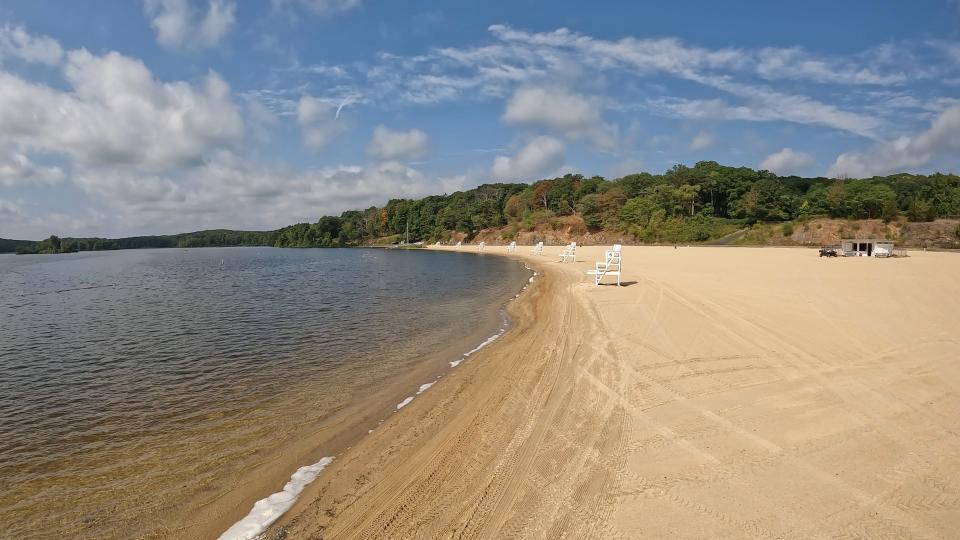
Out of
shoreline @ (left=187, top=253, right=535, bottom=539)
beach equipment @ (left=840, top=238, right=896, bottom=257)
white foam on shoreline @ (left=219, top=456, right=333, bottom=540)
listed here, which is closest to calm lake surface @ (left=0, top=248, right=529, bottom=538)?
shoreline @ (left=187, top=253, right=535, bottom=539)

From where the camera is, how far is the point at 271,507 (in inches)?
183

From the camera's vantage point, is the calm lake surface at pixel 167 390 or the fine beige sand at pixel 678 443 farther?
the calm lake surface at pixel 167 390

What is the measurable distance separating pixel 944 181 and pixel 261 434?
91735mm

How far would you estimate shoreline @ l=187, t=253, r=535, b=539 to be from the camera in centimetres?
443

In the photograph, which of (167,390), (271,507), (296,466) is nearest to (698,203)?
(167,390)

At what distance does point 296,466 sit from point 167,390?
5021 mm

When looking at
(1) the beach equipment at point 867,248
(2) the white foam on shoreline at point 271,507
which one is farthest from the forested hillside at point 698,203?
(2) the white foam on shoreline at point 271,507

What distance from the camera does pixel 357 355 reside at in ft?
36.2

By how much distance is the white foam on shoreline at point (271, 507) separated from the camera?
4.25 meters

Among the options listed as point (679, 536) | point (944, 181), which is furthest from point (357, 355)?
point (944, 181)

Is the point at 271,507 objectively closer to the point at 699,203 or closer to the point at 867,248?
the point at 867,248

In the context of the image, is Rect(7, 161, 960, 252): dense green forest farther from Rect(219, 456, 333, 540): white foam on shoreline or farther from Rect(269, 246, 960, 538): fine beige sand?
Rect(219, 456, 333, 540): white foam on shoreline

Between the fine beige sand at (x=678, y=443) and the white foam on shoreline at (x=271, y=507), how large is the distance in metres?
0.17

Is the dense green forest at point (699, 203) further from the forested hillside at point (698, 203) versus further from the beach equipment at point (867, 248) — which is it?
the beach equipment at point (867, 248)
